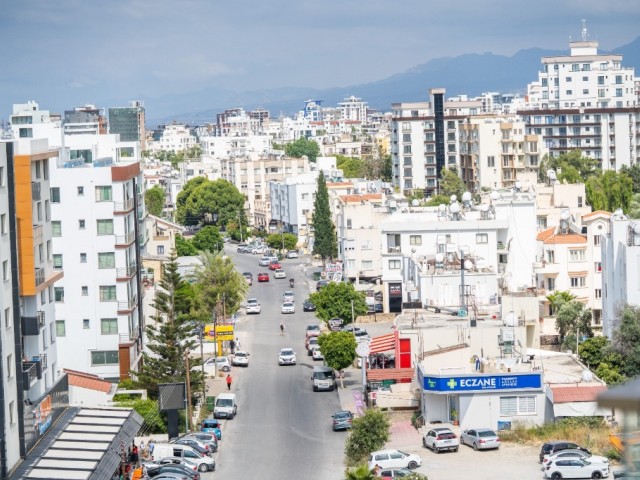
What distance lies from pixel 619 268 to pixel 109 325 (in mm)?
18588

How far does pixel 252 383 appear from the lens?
50938 mm

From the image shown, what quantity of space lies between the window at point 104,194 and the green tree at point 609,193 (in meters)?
44.5

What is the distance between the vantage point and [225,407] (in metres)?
43.8

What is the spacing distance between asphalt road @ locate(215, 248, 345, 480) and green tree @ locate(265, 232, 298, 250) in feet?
113

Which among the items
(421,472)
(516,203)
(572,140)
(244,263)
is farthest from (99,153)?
(572,140)

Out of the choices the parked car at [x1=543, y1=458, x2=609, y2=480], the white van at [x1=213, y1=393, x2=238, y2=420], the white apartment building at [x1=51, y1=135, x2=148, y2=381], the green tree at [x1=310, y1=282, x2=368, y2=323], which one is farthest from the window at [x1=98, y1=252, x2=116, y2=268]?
the parked car at [x1=543, y1=458, x2=609, y2=480]

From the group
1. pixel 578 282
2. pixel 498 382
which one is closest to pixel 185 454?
pixel 498 382

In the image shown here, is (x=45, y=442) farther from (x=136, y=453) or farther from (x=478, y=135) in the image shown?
(x=478, y=135)

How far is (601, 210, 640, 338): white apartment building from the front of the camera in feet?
148

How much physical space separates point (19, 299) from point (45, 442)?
11.8 ft

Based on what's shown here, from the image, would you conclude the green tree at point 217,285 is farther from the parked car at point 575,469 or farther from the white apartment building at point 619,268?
the parked car at point 575,469

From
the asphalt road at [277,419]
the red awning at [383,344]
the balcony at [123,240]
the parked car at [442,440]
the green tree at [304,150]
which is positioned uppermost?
the green tree at [304,150]

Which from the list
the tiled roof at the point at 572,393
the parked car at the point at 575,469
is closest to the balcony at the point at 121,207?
the tiled roof at the point at 572,393

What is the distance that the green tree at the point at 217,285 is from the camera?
201 ft
